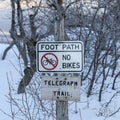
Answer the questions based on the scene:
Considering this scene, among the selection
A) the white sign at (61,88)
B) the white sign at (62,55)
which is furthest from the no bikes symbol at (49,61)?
the white sign at (61,88)

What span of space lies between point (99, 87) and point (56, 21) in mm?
5858

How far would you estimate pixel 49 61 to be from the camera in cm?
507

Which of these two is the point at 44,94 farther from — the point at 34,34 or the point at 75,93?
the point at 34,34

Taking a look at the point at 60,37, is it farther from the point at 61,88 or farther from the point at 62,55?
the point at 61,88

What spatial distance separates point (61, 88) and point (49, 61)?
0.31 meters

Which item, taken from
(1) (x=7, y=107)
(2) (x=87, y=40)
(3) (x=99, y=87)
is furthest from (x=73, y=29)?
(1) (x=7, y=107)

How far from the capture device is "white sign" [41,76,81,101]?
5.12 m

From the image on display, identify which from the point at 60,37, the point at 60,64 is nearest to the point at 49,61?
the point at 60,64

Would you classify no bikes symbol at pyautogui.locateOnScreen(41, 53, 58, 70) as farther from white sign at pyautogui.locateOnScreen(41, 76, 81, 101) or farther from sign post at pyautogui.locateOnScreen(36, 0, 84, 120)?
white sign at pyautogui.locateOnScreen(41, 76, 81, 101)

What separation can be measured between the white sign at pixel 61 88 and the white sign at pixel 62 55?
0.14 metres

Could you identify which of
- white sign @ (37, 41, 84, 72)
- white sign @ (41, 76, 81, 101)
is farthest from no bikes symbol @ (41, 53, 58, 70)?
white sign @ (41, 76, 81, 101)

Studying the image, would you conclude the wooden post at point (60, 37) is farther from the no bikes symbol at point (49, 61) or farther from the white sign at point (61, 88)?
the no bikes symbol at point (49, 61)

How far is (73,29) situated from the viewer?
10.3 m

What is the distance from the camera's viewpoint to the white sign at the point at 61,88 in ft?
16.8
